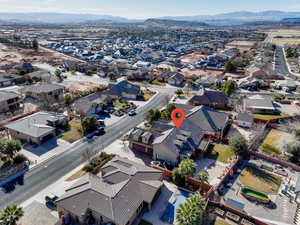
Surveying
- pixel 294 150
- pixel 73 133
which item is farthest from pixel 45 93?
pixel 294 150

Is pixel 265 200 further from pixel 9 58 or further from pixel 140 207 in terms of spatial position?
pixel 9 58

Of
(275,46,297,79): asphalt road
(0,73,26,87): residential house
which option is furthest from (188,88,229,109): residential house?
(0,73,26,87): residential house

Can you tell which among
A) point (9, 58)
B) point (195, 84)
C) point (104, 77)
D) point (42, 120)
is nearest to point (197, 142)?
point (42, 120)

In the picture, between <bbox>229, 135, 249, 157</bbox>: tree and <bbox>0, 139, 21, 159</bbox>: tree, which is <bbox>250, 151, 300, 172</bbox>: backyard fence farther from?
<bbox>0, 139, 21, 159</bbox>: tree

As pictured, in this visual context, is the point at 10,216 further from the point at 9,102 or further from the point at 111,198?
the point at 9,102

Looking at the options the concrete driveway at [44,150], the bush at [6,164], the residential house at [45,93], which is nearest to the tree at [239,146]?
the concrete driveway at [44,150]

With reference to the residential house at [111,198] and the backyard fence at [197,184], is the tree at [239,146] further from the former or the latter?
the residential house at [111,198]
